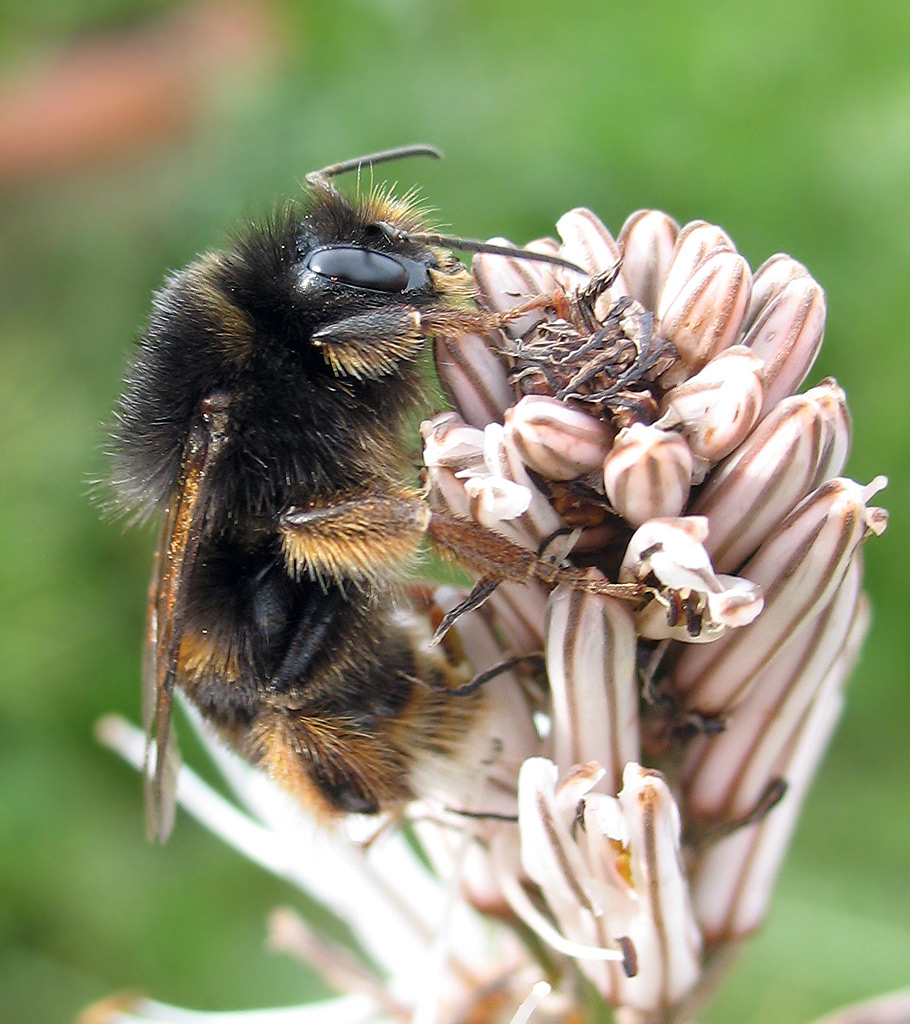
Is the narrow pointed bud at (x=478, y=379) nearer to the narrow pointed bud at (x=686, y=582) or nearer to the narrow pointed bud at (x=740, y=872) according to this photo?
the narrow pointed bud at (x=686, y=582)

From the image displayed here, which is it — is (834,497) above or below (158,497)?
above

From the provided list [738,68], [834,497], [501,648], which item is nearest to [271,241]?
[501,648]

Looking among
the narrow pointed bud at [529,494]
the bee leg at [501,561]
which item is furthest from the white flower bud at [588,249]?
the bee leg at [501,561]

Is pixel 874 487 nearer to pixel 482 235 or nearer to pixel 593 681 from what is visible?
pixel 593 681

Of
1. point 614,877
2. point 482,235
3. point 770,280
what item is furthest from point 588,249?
point 482,235

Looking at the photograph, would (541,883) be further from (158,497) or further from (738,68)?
Result: (738,68)

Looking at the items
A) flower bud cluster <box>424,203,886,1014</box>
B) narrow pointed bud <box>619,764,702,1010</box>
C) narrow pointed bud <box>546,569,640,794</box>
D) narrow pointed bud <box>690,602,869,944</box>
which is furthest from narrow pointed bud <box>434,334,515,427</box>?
narrow pointed bud <box>690,602,869,944</box>

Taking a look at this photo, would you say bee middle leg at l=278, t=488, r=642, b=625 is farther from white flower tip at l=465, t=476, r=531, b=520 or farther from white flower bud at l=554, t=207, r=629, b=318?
white flower bud at l=554, t=207, r=629, b=318
